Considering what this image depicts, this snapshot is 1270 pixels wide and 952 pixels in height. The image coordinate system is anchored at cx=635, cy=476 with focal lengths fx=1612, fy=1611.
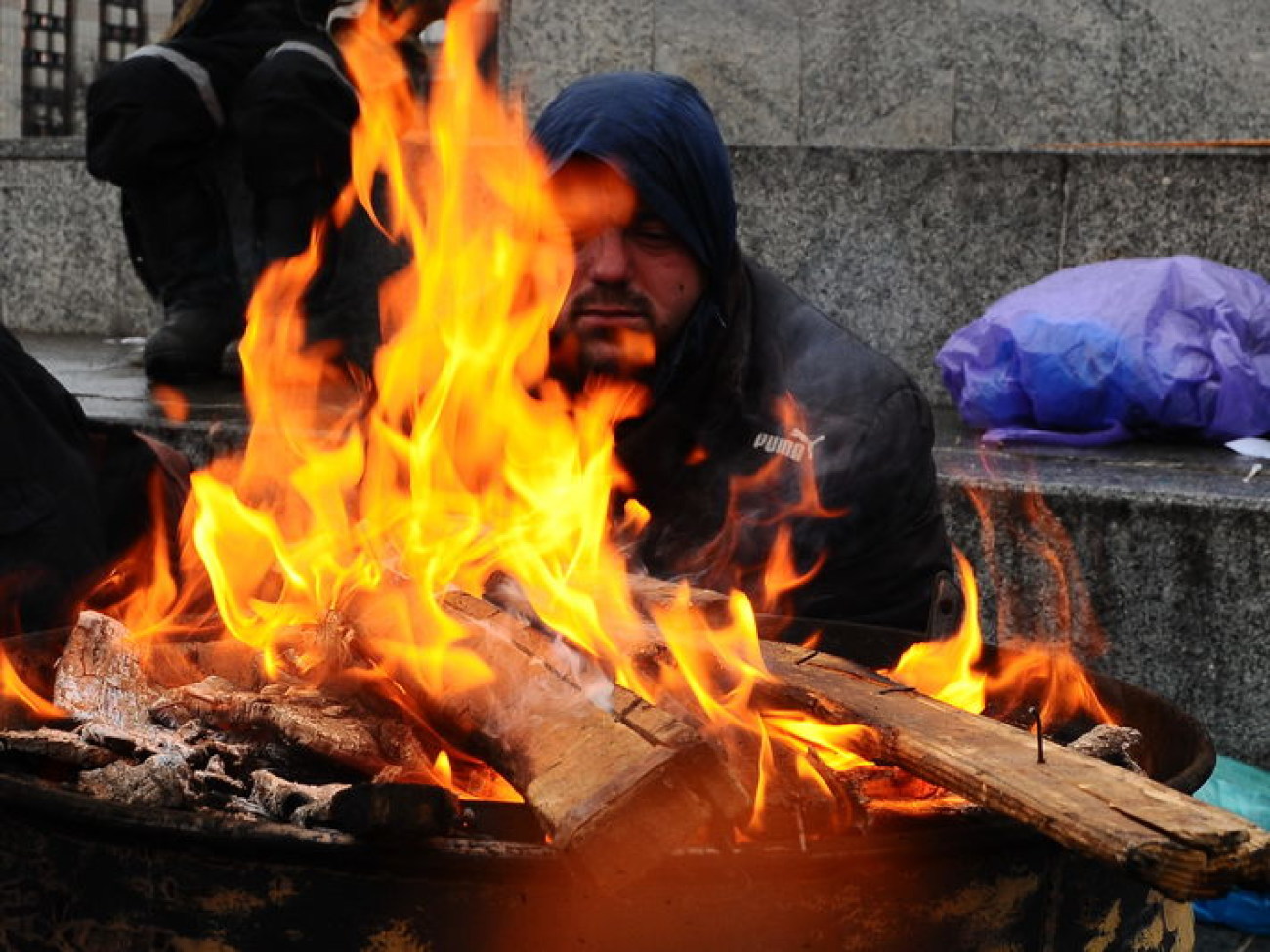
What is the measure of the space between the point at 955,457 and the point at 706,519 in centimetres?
164

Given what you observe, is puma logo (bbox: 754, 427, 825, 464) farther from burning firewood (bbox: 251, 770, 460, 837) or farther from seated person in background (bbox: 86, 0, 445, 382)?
seated person in background (bbox: 86, 0, 445, 382)

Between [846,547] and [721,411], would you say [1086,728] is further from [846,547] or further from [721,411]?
[721,411]

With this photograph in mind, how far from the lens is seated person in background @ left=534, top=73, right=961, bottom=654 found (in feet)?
11.5

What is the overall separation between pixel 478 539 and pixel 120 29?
21844mm

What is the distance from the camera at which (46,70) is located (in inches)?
870

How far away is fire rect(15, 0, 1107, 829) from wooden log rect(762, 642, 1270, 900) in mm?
67

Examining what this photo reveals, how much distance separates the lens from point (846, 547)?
353cm

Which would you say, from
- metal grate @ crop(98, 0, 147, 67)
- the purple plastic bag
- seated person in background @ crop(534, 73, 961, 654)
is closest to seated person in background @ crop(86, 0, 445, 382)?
the purple plastic bag

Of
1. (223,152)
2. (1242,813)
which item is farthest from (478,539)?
(223,152)

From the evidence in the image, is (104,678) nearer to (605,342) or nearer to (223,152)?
(605,342)

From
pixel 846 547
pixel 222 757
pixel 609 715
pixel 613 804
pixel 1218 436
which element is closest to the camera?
pixel 613 804

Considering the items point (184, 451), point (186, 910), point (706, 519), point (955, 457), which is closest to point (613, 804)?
point (186, 910)

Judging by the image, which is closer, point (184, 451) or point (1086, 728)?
point (1086, 728)

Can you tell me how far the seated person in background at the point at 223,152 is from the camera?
6273mm
